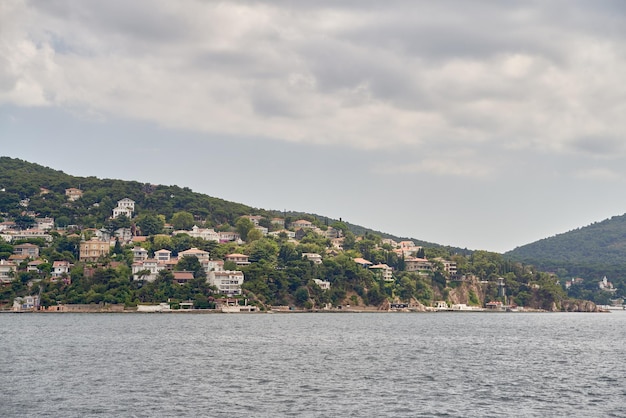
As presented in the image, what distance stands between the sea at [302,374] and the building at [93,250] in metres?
66.5

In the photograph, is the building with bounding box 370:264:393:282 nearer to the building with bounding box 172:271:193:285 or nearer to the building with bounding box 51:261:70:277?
the building with bounding box 172:271:193:285

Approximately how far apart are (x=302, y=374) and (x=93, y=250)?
112492 mm

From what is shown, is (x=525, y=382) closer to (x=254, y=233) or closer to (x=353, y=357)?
(x=353, y=357)

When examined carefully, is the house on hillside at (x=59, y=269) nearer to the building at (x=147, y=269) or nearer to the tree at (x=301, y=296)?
the building at (x=147, y=269)

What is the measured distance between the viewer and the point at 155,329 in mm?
90875

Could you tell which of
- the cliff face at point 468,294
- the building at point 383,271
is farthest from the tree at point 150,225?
the cliff face at point 468,294

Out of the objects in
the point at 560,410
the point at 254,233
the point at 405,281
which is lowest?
the point at 560,410

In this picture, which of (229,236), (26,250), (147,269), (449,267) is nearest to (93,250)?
(26,250)

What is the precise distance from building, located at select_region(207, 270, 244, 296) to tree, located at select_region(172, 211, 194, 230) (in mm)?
48254

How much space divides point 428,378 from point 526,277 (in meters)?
149

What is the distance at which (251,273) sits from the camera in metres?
147

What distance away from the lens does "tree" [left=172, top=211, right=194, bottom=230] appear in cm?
18975

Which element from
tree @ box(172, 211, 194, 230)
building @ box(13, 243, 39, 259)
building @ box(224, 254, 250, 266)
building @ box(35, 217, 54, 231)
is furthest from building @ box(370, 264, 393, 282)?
building @ box(35, 217, 54, 231)

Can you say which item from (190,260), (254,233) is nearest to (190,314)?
(190,260)
